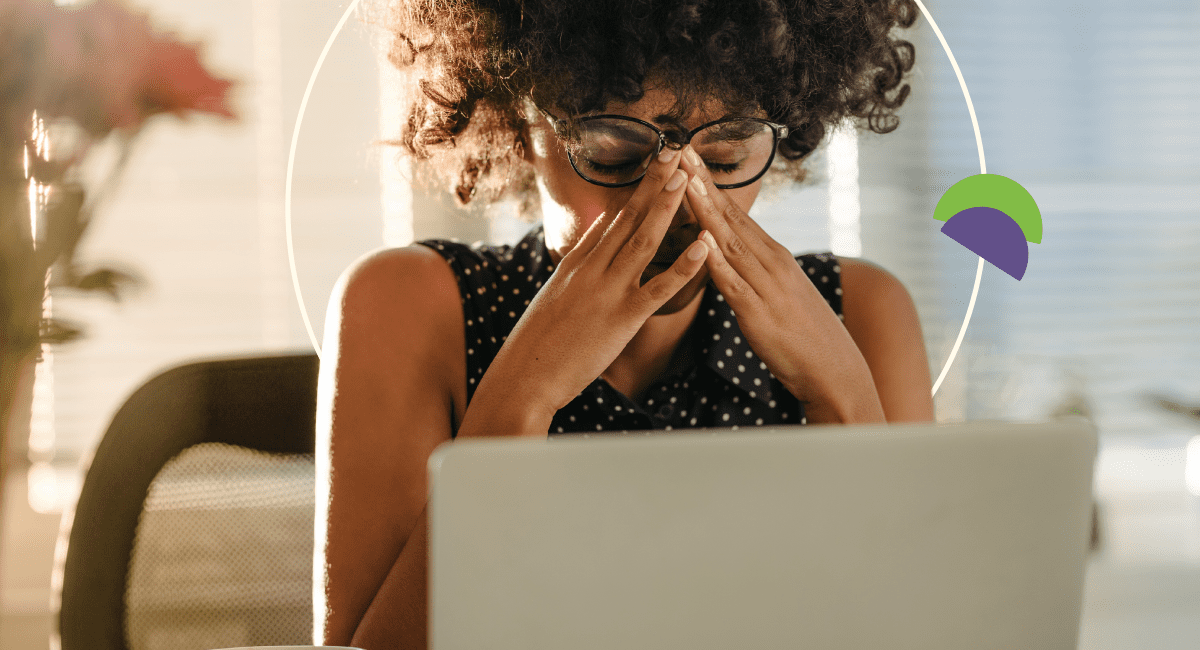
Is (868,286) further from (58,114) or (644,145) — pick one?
(58,114)

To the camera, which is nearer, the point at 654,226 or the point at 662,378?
the point at 654,226

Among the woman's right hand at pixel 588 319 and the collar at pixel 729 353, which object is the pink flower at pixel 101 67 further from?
the collar at pixel 729 353

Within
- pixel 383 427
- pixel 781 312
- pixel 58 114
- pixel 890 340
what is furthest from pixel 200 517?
pixel 890 340

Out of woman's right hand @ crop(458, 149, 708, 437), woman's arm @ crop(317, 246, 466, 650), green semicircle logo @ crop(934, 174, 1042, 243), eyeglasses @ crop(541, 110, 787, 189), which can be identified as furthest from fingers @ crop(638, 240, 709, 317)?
green semicircle logo @ crop(934, 174, 1042, 243)

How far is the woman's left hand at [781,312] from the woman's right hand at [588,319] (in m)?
0.03

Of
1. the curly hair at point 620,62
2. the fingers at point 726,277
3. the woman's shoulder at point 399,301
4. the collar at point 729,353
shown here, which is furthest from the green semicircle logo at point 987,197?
the woman's shoulder at point 399,301

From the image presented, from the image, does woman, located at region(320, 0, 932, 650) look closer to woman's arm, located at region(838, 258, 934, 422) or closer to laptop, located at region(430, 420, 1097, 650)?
woman's arm, located at region(838, 258, 934, 422)

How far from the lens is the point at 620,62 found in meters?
0.75

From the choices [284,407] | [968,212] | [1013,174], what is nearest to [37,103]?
Result: [284,407]

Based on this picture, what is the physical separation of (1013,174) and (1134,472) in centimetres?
73

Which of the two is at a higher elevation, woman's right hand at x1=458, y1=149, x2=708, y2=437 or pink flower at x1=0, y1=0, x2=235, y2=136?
pink flower at x1=0, y1=0, x2=235, y2=136

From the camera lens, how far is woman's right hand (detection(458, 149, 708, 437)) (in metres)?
0.70

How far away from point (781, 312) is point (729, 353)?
16 centimetres

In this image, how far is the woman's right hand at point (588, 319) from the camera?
0.70 meters
